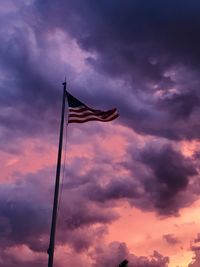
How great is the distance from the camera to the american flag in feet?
117

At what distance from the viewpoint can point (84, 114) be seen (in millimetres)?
35781

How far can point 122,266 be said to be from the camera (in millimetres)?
39688

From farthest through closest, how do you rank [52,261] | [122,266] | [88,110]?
1. [122,266]
2. [88,110]
3. [52,261]

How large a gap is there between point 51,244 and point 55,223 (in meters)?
1.23

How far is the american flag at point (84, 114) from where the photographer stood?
35750 millimetres

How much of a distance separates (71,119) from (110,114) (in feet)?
8.45

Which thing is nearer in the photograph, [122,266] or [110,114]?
[110,114]

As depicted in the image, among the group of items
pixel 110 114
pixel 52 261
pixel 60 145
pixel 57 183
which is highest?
pixel 110 114

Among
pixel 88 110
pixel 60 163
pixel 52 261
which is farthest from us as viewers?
pixel 88 110

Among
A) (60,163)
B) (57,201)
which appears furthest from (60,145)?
(57,201)

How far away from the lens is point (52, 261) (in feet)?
103

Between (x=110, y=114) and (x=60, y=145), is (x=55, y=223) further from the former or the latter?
(x=110, y=114)

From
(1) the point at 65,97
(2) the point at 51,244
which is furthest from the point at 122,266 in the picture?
(1) the point at 65,97

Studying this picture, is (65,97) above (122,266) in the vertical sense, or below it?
above
